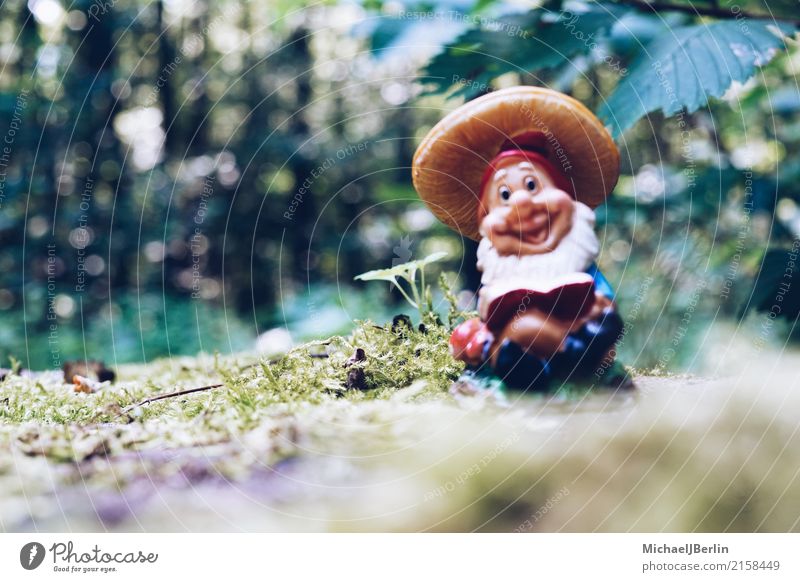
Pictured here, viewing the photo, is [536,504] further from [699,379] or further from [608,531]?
[699,379]

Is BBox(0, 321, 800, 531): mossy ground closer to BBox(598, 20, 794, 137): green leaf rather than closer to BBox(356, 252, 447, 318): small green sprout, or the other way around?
BBox(356, 252, 447, 318): small green sprout

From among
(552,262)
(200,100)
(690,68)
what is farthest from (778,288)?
(200,100)

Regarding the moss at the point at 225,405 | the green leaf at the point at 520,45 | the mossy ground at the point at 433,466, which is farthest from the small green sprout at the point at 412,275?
the green leaf at the point at 520,45

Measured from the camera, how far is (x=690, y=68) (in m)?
0.94

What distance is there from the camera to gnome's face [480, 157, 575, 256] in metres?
0.76

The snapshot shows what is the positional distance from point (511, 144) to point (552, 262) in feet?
0.48

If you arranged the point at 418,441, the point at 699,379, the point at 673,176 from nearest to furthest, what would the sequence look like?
the point at 418,441 → the point at 699,379 → the point at 673,176

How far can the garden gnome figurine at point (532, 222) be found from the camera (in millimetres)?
708

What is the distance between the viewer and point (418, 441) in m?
0.64

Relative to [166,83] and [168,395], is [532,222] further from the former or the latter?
[166,83]

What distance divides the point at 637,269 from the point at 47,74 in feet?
6.01

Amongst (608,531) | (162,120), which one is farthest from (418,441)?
(162,120)

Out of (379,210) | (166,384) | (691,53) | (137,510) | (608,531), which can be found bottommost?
(608,531)

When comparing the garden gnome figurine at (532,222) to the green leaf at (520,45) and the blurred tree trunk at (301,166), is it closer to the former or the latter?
the green leaf at (520,45)
